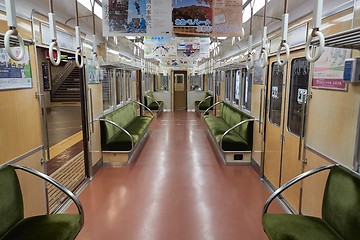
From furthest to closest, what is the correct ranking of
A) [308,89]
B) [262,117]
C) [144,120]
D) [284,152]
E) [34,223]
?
[144,120]
[262,117]
[284,152]
[308,89]
[34,223]

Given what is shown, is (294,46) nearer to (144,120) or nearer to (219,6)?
(219,6)

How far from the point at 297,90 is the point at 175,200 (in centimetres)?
221

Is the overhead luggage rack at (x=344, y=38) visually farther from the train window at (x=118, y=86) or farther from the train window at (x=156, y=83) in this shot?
the train window at (x=156, y=83)

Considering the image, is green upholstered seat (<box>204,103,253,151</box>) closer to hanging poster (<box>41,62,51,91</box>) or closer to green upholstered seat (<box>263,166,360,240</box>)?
green upholstered seat (<box>263,166,360,240</box>)

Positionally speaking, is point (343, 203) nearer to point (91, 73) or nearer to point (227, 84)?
point (91, 73)

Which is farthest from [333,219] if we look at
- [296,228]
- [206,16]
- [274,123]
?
[206,16]

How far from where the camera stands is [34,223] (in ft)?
7.52

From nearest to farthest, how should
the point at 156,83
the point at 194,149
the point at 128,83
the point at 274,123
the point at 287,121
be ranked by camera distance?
the point at 287,121 → the point at 274,123 → the point at 194,149 → the point at 128,83 → the point at 156,83

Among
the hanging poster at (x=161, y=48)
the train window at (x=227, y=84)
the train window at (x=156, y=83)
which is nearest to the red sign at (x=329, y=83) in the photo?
the hanging poster at (x=161, y=48)

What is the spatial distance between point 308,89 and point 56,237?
284 centimetres

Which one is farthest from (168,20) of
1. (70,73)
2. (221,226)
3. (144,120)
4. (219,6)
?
(70,73)

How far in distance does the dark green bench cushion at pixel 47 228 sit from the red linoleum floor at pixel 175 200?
62 centimetres

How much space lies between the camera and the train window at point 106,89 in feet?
18.5

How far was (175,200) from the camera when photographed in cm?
373
